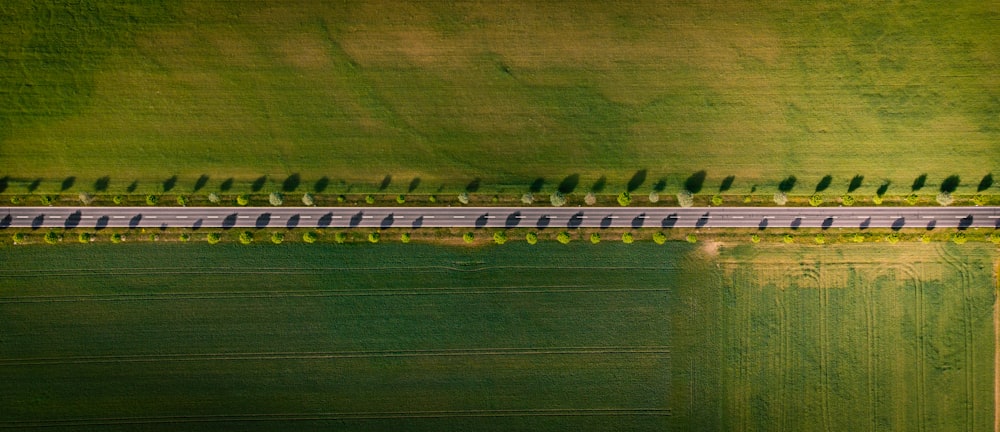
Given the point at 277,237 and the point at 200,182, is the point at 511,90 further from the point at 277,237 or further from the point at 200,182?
the point at 200,182

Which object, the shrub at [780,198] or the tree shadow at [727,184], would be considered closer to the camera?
the shrub at [780,198]

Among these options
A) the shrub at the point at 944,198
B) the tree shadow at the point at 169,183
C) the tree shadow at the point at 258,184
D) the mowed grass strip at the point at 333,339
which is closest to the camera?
the mowed grass strip at the point at 333,339


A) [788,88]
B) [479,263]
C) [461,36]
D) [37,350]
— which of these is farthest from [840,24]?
[37,350]

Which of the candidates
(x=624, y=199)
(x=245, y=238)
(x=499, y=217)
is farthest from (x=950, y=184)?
(x=245, y=238)

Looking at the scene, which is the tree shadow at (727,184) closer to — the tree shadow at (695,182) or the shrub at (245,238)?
the tree shadow at (695,182)

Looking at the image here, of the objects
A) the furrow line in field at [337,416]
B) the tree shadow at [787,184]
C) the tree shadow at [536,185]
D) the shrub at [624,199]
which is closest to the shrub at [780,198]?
the tree shadow at [787,184]

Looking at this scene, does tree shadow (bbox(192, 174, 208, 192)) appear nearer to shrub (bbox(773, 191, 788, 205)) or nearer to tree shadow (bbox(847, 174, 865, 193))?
shrub (bbox(773, 191, 788, 205))

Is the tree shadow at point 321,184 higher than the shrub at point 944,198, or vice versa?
the tree shadow at point 321,184
